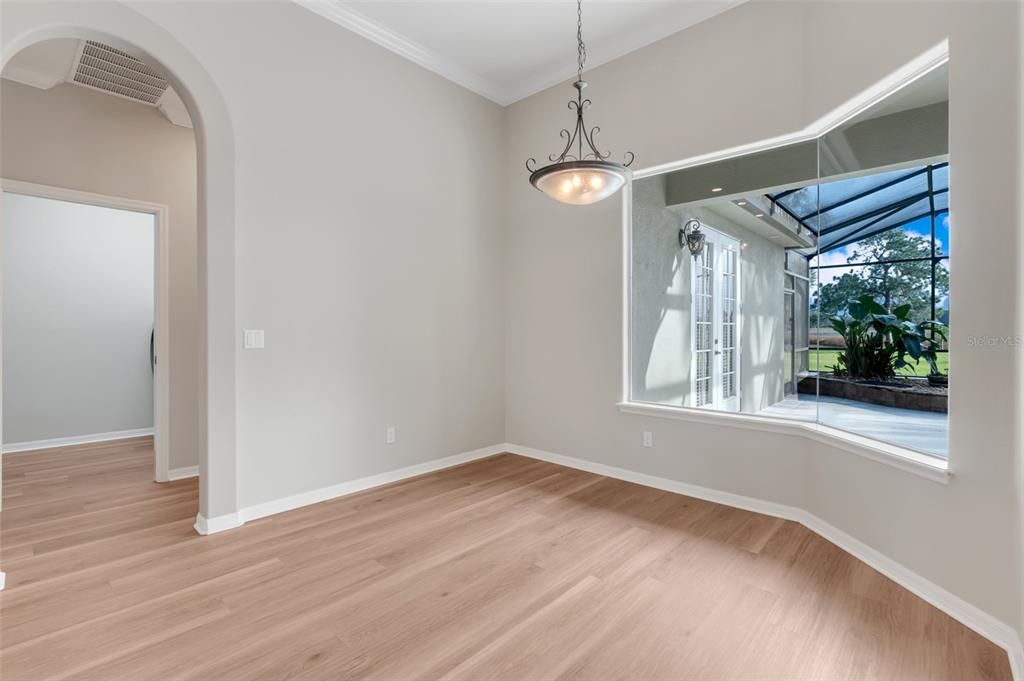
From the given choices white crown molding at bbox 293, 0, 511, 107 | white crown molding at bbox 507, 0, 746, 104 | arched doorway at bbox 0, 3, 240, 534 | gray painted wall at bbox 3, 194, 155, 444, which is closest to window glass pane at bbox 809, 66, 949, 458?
white crown molding at bbox 507, 0, 746, 104

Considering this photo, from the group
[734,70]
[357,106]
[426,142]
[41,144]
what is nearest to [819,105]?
[734,70]

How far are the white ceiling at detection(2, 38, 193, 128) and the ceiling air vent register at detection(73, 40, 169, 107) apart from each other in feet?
0.16

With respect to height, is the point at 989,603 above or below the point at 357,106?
below

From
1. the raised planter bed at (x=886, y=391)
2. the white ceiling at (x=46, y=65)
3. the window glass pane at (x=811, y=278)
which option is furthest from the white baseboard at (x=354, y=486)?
the white ceiling at (x=46, y=65)

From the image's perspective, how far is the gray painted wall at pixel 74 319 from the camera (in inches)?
194

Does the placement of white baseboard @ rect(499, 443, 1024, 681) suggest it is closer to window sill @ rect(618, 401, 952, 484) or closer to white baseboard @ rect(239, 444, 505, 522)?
window sill @ rect(618, 401, 952, 484)

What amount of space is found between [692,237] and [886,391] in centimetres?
168

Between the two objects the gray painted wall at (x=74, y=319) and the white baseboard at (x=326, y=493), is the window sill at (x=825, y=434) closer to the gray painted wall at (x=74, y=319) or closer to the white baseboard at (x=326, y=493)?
the white baseboard at (x=326, y=493)

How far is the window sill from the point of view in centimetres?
220

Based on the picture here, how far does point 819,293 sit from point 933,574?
158 cm

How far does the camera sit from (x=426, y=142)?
13.5 ft

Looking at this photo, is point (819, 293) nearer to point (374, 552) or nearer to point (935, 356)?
point (935, 356)

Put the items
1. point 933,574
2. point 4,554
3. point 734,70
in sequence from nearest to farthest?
point 933,574, point 4,554, point 734,70

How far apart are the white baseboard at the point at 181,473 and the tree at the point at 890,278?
196 inches
